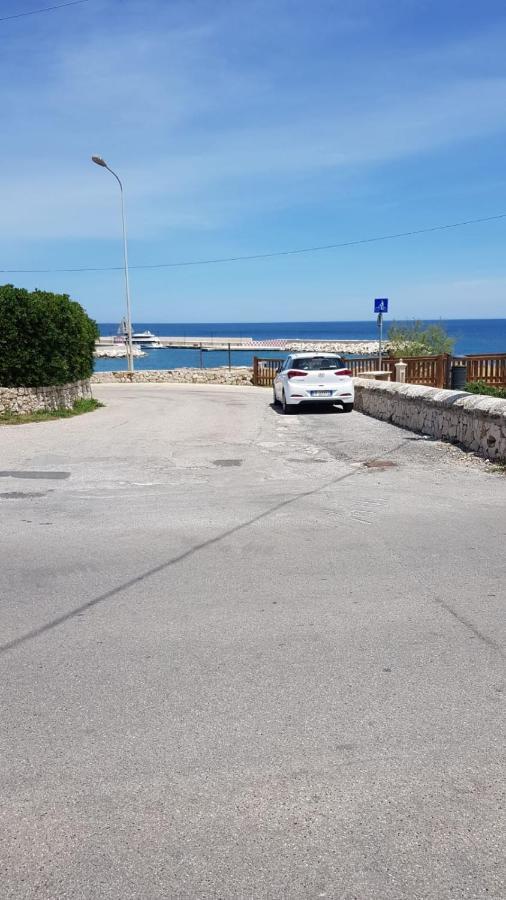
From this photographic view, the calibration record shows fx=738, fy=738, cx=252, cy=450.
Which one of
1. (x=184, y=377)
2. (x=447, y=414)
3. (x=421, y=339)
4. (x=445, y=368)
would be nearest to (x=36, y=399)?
(x=447, y=414)

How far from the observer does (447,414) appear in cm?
1266

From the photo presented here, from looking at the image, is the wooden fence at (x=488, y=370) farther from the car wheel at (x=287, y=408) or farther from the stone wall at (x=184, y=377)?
the stone wall at (x=184, y=377)

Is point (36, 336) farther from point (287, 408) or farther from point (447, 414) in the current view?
point (447, 414)

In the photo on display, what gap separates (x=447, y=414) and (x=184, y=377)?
2699 cm

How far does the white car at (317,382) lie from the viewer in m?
18.4

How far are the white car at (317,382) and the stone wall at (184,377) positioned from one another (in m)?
17.5

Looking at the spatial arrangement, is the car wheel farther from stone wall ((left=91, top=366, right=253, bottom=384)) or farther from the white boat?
the white boat

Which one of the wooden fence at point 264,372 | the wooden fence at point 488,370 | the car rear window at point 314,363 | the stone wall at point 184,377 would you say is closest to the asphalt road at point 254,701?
the car rear window at point 314,363

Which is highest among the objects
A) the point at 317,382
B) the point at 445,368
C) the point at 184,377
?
the point at 445,368

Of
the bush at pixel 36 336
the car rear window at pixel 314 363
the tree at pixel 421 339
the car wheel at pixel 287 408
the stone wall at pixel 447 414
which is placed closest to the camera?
the stone wall at pixel 447 414

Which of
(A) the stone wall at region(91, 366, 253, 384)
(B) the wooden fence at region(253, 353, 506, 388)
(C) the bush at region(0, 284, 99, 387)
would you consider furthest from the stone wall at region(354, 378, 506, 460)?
(A) the stone wall at region(91, 366, 253, 384)

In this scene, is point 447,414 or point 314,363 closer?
point 447,414

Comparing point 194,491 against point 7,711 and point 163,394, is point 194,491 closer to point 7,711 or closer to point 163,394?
point 7,711

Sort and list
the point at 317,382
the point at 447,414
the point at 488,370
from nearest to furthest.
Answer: the point at 447,414, the point at 317,382, the point at 488,370
